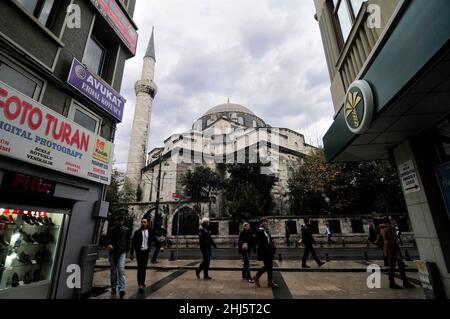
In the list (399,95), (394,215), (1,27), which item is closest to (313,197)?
(394,215)

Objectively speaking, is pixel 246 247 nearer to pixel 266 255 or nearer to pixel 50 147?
pixel 266 255

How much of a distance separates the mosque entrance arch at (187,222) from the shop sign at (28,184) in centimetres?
2347

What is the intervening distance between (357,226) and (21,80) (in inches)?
1046

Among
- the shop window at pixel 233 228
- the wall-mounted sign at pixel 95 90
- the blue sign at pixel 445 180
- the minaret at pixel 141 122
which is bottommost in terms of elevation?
the shop window at pixel 233 228

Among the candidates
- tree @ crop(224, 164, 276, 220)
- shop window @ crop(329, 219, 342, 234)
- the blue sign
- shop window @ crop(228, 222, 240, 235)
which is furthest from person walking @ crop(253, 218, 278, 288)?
tree @ crop(224, 164, 276, 220)

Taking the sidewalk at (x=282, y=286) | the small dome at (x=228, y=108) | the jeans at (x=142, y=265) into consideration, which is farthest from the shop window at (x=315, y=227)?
the small dome at (x=228, y=108)

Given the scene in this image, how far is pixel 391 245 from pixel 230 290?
14.6 feet

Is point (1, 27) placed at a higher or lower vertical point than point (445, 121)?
higher

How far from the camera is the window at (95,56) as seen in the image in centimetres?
732

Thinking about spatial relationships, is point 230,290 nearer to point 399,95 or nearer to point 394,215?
point 399,95

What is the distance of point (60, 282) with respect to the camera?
5324 millimetres

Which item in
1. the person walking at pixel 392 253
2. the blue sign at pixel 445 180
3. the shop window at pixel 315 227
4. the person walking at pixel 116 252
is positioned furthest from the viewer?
the shop window at pixel 315 227

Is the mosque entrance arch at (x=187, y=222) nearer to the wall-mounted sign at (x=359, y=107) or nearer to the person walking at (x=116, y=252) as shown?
the person walking at (x=116, y=252)

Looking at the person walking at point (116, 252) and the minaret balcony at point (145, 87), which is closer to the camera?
the person walking at point (116, 252)
